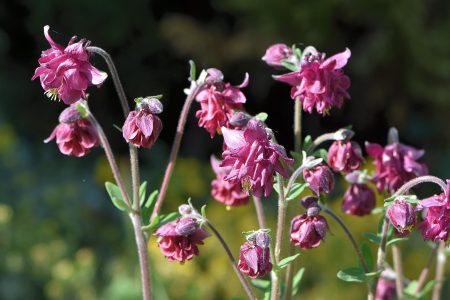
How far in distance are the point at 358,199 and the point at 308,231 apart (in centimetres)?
29

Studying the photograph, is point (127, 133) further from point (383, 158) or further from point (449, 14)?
point (449, 14)

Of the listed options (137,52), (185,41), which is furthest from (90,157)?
(185,41)

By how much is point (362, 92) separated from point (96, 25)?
1833mm

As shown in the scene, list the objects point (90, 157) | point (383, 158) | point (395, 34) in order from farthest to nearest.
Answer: point (90, 157), point (395, 34), point (383, 158)

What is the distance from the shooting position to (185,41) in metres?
5.39

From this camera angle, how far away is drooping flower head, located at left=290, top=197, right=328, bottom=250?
1.45 m

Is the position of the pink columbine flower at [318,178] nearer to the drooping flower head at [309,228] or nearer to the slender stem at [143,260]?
the drooping flower head at [309,228]

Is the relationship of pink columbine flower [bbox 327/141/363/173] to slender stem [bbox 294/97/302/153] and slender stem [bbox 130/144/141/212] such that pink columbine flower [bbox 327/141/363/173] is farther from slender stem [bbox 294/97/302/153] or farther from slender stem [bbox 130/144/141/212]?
slender stem [bbox 130/144/141/212]

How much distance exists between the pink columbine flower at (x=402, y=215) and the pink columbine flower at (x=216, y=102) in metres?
0.32

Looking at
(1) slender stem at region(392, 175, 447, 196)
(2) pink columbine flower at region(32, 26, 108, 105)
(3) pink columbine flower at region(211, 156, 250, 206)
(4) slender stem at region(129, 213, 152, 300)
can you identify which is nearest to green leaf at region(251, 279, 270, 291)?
(3) pink columbine flower at region(211, 156, 250, 206)

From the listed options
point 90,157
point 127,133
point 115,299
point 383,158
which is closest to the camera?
point 127,133

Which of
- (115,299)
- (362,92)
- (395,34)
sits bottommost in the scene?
(115,299)

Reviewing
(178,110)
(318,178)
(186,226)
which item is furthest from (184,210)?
(178,110)

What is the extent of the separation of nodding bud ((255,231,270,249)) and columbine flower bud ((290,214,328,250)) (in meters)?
0.10
